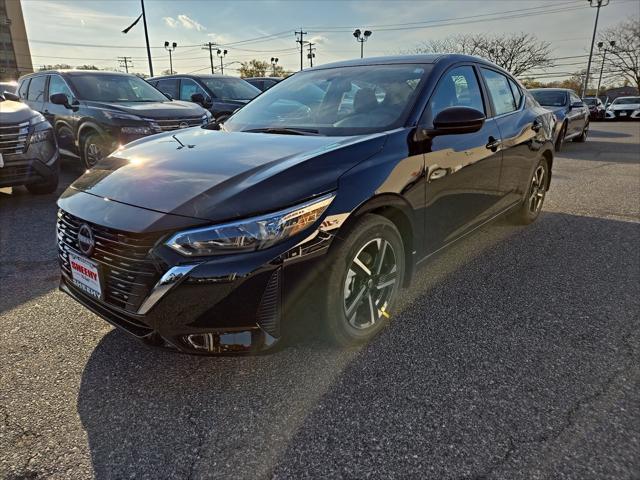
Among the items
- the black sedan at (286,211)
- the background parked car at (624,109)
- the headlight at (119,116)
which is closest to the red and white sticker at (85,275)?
the black sedan at (286,211)

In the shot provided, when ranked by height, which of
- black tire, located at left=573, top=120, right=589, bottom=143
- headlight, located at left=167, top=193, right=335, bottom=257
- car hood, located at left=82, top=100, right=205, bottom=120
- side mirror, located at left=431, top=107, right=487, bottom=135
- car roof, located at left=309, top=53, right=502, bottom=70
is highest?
car roof, located at left=309, top=53, right=502, bottom=70

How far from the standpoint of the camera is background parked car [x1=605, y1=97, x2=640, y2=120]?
24734 mm

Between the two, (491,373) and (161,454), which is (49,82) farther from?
(491,373)

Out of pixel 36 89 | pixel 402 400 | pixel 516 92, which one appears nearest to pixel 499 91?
pixel 516 92

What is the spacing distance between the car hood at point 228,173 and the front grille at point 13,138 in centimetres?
341

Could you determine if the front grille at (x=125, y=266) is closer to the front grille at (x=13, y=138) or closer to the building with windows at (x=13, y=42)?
the front grille at (x=13, y=138)

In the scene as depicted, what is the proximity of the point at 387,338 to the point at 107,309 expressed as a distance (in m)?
1.49

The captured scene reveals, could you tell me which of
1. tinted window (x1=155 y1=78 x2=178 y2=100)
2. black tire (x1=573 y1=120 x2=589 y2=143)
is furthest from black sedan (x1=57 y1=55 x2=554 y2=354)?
black tire (x1=573 y1=120 x2=589 y2=143)

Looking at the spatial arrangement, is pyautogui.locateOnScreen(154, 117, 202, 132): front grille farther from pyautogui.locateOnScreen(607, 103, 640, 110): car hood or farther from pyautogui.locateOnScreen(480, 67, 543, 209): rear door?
pyautogui.locateOnScreen(607, 103, 640, 110): car hood

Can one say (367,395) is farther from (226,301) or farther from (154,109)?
(154,109)

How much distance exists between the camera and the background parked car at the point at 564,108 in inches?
414

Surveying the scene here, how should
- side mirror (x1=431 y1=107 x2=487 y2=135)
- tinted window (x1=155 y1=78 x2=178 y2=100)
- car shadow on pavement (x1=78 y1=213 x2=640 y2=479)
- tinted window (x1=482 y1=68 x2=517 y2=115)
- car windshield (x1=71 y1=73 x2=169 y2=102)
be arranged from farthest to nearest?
tinted window (x1=155 y1=78 x2=178 y2=100) < car windshield (x1=71 y1=73 x2=169 y2=102) < tinted window (x1=482 y1=68 x2=517 y2=115) < side mirror (x1=431 y1=107 x2=487 y2=135) < car shadow on pavement (x1=78 y1=213 x2=640 y2=479)

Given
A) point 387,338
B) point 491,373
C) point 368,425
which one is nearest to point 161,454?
point 368,425

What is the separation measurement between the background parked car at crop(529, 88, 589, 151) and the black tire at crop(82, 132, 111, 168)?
31.2 ft
